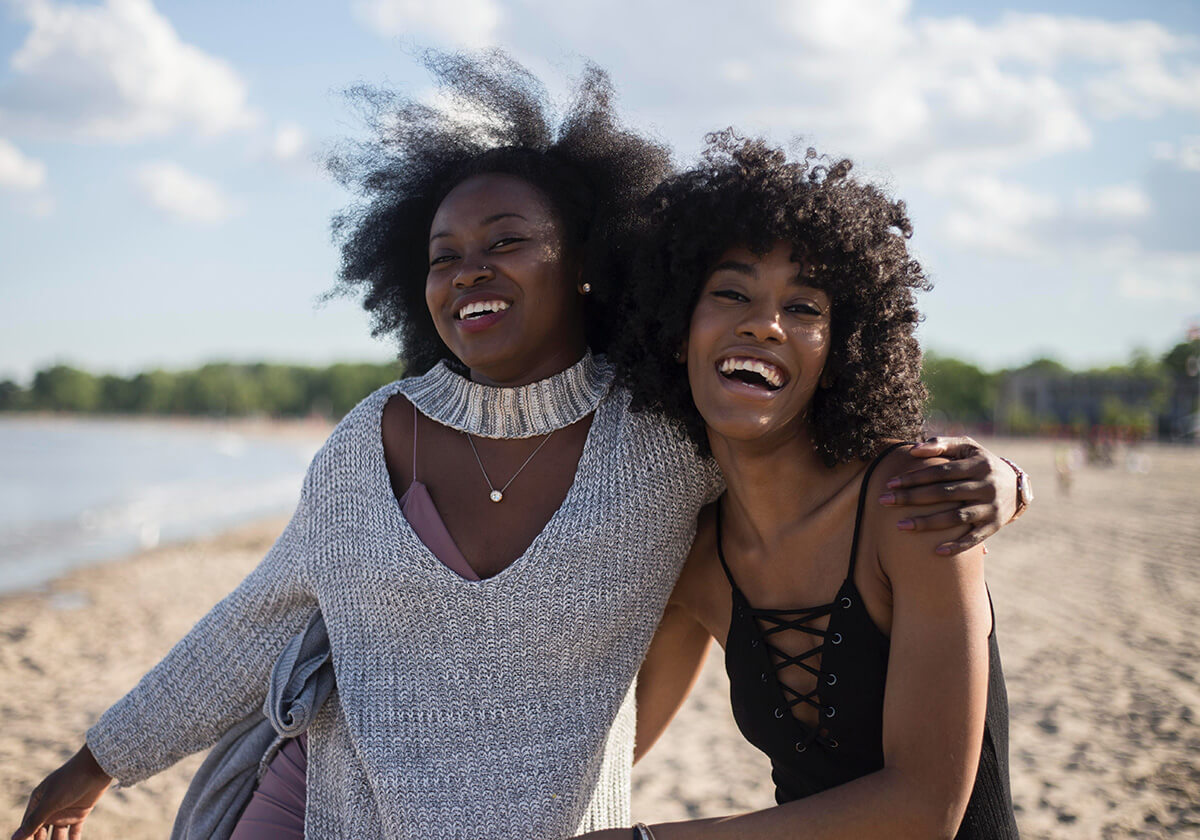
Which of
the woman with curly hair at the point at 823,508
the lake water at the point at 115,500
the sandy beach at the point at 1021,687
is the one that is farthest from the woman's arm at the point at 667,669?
the lake water at the point at 115,500

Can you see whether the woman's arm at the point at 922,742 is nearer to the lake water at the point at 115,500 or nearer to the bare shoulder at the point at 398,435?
the bare shoulder at the point at 398,435

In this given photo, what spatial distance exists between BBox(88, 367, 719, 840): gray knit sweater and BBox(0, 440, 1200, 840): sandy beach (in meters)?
3.14

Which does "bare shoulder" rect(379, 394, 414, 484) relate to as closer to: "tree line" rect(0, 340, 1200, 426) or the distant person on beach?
the distant person on beach

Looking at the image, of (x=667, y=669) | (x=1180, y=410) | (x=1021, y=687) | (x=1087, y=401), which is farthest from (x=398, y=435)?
(x=1087, y=401)

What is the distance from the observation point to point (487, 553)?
8.26ft

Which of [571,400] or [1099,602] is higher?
[571,400]

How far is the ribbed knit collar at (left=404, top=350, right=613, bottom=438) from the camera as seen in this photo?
8.74ft

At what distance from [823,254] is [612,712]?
131cm

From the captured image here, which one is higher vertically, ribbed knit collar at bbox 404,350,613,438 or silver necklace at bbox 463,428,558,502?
ribbed knit collar at bbox 404,350,613,438

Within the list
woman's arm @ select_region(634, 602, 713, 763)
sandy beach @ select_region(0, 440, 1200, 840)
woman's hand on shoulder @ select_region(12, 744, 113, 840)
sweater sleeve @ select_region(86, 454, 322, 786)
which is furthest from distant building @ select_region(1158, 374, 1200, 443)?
woman's hand on shoulder @ select_region(12, 744, 113, 840)

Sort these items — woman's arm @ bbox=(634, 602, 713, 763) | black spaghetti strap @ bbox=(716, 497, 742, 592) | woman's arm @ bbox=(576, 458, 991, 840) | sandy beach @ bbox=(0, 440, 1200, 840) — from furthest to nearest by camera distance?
sandy beach @ bbox=(0, 440, 1200, 840)
woman's arm @ bbox=(634, 602, 713, 763)
black spaghetti strap @ bbox=(716, 497, 742, 592)
woman's arm @ bbox=(576, 458, 991, 840)

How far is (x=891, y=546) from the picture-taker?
80.6 inches

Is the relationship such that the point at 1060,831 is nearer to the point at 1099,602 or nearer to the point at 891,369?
the point at 891,369

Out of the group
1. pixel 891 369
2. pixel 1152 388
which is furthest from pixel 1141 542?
pixel 1152 388
